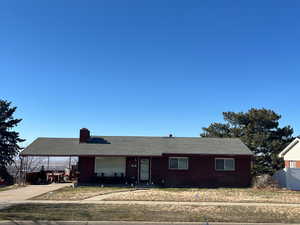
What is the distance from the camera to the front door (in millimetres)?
22141

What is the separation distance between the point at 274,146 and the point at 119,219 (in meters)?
30.0

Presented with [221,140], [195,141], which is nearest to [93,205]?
[195,141]

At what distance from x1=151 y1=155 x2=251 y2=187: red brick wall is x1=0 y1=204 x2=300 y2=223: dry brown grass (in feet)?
34.5

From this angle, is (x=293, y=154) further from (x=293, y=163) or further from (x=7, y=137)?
(x=7, y=137)

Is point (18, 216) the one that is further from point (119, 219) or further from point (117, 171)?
point (117, 171)

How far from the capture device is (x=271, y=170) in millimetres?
32875

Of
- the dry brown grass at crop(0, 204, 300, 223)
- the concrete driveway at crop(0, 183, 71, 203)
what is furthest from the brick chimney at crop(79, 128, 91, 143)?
the dry brown grass at crop(0, 204, 300, 223)

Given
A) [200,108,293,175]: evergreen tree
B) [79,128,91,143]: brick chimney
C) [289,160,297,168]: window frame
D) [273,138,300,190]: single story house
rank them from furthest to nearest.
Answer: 1. [200,108,293,175]: evergreen tree
2. [289,160,297,168]: window frame
3. [79,128,91,143]: brick chimney
4. [273,138,300,190]: single story house

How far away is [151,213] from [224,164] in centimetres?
1389

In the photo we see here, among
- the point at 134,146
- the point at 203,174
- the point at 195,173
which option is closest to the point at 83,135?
the point at 134,146

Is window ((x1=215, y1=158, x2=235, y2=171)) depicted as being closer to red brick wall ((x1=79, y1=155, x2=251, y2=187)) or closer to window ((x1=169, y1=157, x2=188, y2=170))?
red brick wall ((x1=79, y1=155, x2=251, y2=187))

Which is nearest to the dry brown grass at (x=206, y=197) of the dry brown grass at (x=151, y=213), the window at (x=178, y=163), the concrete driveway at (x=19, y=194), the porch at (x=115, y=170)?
the dry brown grass at (x=151, y=213)

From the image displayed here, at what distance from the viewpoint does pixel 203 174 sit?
21953mm

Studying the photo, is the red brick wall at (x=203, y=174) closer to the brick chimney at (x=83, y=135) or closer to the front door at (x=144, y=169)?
the front door at (x=144, y=169)
